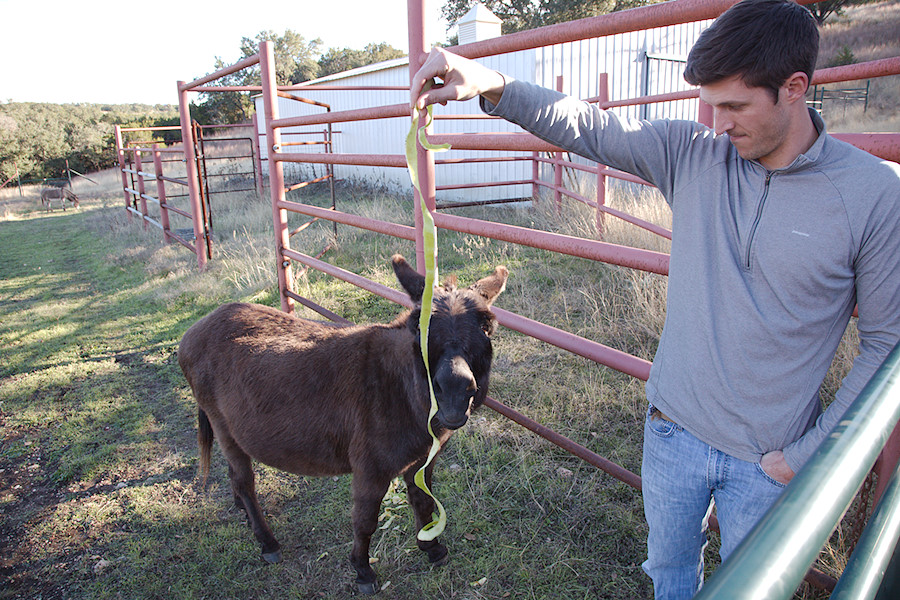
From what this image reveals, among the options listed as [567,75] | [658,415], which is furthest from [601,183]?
[567,75]

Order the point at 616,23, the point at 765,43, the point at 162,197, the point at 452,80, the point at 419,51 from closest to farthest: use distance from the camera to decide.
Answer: the point at 765,43, the point at 452,80, the point at 616,23, the point at 419,51, the point at 162,197

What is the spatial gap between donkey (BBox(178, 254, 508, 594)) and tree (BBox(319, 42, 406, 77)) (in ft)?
160

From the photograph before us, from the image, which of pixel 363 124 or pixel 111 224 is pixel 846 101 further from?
pixel 111 224

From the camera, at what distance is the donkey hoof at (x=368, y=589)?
8.09 ft

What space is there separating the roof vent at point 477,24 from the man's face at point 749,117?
11836 mm

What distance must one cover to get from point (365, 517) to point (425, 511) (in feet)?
1.19

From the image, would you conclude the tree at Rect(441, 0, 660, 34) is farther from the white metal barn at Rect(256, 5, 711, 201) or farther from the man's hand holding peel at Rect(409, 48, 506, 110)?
the man's hand holding peel at Rect(409, 48, 506, 110)

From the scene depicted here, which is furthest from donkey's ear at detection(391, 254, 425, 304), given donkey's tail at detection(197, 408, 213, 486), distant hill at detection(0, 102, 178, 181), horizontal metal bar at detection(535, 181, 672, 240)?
distant hill at detection(0, 102, 178, 181)

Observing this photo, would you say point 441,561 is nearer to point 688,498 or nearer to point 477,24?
point 688,498

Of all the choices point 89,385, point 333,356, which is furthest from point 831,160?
point 89,385

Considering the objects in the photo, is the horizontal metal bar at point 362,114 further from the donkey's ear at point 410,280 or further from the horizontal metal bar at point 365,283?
the horizontal metal bar at point 365,283

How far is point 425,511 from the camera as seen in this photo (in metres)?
2.63

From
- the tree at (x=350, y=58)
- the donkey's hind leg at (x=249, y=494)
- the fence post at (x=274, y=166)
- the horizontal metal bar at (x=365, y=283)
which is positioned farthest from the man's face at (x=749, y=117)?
the tree at (x=350, y=58)

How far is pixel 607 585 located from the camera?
7.38ft
